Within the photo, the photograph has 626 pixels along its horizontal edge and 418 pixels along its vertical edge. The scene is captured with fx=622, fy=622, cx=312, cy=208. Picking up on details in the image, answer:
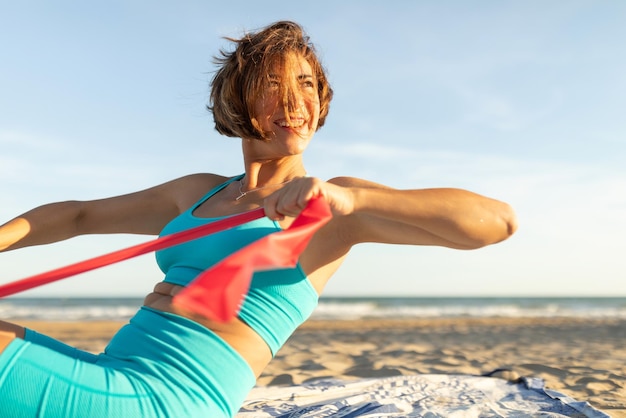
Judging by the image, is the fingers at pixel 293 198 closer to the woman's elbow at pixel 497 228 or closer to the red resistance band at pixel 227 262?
the red resistance band at pixel 227 262

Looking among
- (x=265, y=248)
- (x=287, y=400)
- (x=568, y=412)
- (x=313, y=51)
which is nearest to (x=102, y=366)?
(x=265, y=248)

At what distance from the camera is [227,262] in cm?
134

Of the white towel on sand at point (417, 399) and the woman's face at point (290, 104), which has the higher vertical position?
the woman's face at point (290, 104)

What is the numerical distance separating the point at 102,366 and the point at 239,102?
1.10 m

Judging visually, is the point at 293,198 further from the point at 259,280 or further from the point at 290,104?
the point at 290,104

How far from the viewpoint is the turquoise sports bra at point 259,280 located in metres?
2.00

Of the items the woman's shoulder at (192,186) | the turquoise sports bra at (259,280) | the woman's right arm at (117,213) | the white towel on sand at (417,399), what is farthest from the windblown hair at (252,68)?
the white towel on sand at (417,399)

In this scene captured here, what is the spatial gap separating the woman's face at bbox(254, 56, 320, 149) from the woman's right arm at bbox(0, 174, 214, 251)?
486mm

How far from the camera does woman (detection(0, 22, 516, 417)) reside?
1768 millimetres

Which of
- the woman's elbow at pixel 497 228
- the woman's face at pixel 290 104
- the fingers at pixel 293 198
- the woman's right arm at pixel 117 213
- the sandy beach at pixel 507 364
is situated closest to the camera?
the fingers at pixel 293 198

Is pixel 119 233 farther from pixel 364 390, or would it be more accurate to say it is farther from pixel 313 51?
pixel 364 390

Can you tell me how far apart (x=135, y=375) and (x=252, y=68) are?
3.89 feet

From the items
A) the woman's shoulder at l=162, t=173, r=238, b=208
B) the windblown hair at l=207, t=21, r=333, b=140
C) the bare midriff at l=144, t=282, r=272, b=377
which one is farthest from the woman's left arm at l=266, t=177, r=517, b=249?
the woman's shoulder at l=162, t=173, r=238, b=208

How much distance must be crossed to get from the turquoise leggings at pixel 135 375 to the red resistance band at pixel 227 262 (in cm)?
24
